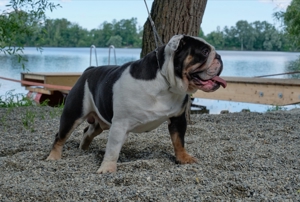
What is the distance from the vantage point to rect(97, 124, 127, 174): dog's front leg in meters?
3.54

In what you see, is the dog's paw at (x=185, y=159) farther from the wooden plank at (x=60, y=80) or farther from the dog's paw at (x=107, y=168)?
the wooden plank at (x=60, y=80)

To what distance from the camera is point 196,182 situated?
318 cm

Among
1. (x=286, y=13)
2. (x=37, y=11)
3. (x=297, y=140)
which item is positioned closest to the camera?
(x=297, y=140)

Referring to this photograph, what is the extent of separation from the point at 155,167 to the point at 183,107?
52 cm

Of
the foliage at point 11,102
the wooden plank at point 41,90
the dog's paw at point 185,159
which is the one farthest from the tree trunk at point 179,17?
the wooden plank at point 41,90

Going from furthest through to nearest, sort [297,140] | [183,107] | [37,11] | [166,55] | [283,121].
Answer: [37,11] → [283,121] → [297,140] → [183,107] → [166,55]

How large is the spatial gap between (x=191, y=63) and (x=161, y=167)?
874 millimetres

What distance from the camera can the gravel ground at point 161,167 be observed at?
2.95 meters

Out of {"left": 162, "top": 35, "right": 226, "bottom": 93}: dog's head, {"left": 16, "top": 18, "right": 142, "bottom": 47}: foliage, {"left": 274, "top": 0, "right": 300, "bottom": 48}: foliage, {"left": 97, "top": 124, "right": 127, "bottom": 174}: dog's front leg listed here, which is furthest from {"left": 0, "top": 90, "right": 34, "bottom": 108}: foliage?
{"left": 16, "top": 18, "right": 142, "bottom": 47}: foliage

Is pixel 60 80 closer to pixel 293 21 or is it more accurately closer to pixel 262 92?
pixel 262 92

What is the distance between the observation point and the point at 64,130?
13.4ft

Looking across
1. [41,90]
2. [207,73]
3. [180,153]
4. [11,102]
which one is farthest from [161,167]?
[41,90]

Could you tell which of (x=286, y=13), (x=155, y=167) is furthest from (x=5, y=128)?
(x=286, y=13)

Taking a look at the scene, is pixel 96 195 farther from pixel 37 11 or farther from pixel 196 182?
pixel 37 11
